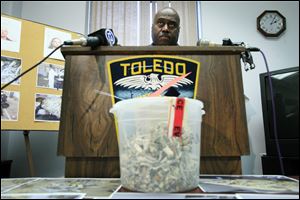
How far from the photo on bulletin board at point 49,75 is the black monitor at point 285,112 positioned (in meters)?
1.29

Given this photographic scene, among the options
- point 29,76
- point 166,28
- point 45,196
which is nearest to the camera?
point 45,196

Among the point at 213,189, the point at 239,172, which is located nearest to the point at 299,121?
the point at 239,172

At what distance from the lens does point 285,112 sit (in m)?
1.31

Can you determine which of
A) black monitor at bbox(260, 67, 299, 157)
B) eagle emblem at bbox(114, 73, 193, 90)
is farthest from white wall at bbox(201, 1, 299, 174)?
eagle emblem at bbox(114, 73, 193, 90)

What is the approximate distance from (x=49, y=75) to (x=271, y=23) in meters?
1.79

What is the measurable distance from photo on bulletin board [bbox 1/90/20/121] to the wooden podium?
2.76ft

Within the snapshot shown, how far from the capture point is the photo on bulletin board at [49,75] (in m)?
1.43

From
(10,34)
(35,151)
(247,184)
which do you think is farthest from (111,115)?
(35,151)

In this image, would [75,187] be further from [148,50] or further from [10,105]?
[10,105]

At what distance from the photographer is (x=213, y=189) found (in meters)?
0.46

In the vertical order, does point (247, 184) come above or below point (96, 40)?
below

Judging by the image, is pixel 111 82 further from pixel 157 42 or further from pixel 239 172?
pixel 157 42

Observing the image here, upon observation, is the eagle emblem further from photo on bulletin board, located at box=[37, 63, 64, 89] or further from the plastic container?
photo on bulletin board, located at box=[37, 63, 64, 89]

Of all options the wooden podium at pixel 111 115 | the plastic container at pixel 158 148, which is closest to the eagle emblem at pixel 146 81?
the wooden podium at pixel 111 115
